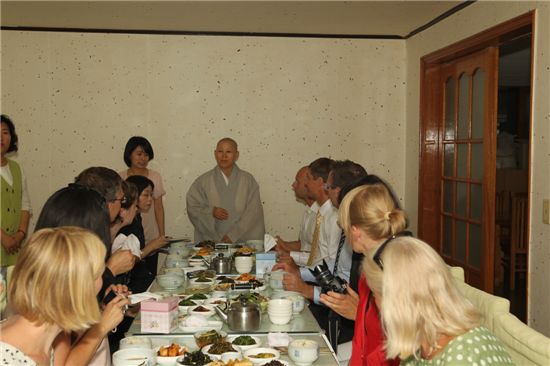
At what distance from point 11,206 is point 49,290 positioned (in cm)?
270

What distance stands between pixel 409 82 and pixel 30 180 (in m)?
3.45

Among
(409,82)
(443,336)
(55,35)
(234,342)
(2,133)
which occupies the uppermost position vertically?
(55,35)

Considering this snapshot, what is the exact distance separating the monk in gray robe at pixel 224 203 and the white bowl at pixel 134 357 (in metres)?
3.00

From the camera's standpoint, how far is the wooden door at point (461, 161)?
12.8 feet

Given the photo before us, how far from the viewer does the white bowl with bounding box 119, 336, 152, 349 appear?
6.41 feet

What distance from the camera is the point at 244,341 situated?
6.64 feet

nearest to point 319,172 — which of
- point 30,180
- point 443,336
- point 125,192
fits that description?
point 125,192

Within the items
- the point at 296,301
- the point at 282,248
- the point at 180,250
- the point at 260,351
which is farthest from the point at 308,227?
the point at 260,351

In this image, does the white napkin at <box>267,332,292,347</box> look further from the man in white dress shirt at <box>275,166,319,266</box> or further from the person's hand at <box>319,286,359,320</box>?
the man in white dress shirt at <box>275,166,319,266</box>

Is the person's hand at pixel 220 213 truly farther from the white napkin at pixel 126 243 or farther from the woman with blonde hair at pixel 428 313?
the woman with blonde hair at pixel 428 313

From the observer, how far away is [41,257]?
4.61 ft

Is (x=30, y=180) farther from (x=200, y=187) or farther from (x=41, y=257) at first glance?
(x=41, y=257)

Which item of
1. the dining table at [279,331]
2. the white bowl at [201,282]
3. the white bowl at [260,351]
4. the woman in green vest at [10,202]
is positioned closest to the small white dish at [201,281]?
the white bowl at [201,282]

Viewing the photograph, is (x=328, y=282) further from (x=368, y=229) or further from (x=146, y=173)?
(x=146, y=173)
